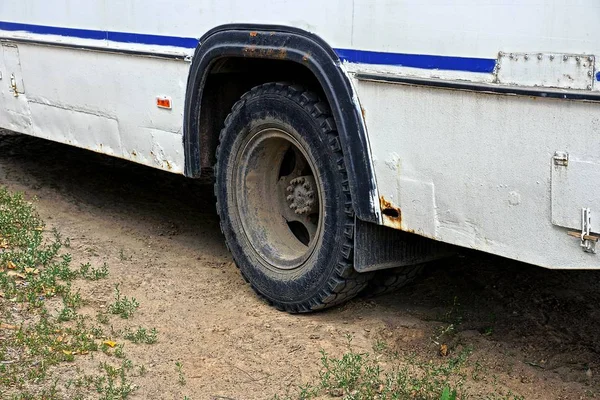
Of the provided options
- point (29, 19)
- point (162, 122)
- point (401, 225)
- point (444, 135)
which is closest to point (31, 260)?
point (162, 122)

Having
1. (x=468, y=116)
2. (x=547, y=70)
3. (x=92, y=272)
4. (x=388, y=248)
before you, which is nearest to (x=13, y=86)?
(x=92, y=272)

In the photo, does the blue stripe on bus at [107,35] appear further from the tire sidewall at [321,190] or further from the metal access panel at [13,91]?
the tire sidewall at [321,190]

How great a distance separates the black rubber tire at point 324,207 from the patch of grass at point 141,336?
687 mm

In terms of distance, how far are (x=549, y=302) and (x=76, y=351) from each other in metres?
2.44

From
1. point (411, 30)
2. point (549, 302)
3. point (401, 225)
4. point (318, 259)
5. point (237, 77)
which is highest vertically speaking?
point (411, 30)

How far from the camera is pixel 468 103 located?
Result: 12.3 feet

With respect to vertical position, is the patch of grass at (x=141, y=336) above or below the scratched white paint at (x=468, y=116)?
below

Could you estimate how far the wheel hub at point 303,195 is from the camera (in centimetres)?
498

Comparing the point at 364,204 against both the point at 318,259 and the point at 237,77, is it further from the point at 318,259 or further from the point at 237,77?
the point at 237,77

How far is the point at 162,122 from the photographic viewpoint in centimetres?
544

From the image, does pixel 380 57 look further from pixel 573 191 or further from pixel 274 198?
pixel 274 198

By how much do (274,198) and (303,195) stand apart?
11.3 inches

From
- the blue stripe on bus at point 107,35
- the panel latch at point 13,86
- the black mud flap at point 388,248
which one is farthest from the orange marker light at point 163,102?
the panel latch at point 13,86

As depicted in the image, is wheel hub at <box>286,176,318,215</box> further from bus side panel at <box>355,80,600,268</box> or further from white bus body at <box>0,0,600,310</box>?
bus side panel at <box>355,80,600,268</box>
